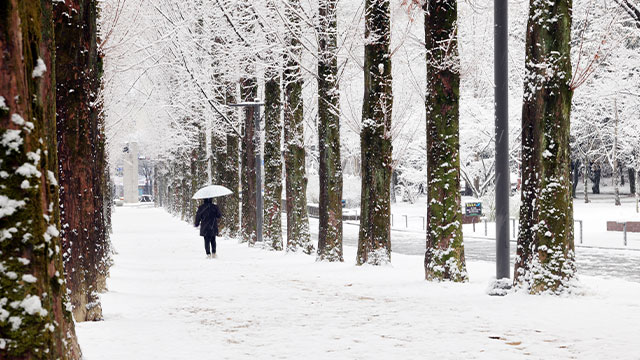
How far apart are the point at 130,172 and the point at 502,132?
285ft

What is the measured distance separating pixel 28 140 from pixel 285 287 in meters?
8.95

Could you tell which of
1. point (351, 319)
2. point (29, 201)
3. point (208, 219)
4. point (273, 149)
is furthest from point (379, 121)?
point (29, 201)

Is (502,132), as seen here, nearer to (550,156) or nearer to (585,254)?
(550,156)

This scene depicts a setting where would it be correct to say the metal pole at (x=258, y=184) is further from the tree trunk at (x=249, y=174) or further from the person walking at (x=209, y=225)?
the person walking at (x=209, y=225)

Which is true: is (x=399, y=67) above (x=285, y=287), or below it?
above

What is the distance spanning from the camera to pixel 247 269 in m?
16.6

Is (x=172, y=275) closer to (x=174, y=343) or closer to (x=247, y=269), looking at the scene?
(x=247, y=269)

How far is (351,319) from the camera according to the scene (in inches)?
361

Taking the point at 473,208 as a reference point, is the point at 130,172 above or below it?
above

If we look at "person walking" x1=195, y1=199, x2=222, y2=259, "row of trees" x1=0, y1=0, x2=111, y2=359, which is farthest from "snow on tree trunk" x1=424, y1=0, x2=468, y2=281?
"person walking" x1=195, y1=199, x2=222, y2=259

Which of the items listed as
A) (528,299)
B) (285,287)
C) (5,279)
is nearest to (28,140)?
(5,279)

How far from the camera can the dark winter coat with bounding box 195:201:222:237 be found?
66.3ft

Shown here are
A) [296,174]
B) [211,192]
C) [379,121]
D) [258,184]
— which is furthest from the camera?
[258,184]

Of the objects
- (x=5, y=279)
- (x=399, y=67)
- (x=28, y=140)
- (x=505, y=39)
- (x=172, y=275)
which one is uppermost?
(x=399, y=67)
